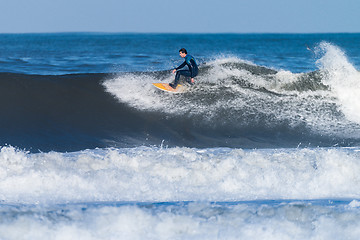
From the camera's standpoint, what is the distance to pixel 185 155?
6.96m

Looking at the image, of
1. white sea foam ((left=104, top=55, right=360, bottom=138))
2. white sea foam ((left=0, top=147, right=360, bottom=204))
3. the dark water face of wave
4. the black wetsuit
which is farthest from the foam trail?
white sea foam ((left=0, top=147, right=360, bottom=204))

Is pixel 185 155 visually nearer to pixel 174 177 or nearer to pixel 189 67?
pixel 174 177

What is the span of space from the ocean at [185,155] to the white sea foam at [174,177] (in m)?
0.02

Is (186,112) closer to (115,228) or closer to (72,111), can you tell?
(72,111)

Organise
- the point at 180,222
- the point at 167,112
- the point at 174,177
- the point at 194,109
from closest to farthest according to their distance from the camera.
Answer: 1. the point at 180,222
2. the point at 174,177
3. the point at 167,112
4. the point at 194,109

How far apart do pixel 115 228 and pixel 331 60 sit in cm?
1097

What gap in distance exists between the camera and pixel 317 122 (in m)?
10.4

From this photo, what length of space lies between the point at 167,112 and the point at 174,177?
15.4 feet

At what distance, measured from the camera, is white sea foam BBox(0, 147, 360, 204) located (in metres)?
5.56

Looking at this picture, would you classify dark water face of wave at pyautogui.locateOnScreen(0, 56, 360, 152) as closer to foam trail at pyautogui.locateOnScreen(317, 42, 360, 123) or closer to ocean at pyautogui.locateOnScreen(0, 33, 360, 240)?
ocean at pyautogui.locateOnScreen(0, 33, 360, 240)

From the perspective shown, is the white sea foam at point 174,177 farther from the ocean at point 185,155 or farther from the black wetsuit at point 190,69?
the black wetsuit at point 190,69

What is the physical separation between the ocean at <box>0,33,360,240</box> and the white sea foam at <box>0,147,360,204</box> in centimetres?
2

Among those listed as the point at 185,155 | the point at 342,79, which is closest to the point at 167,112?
the point at 185,155

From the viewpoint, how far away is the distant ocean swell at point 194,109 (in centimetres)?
923
